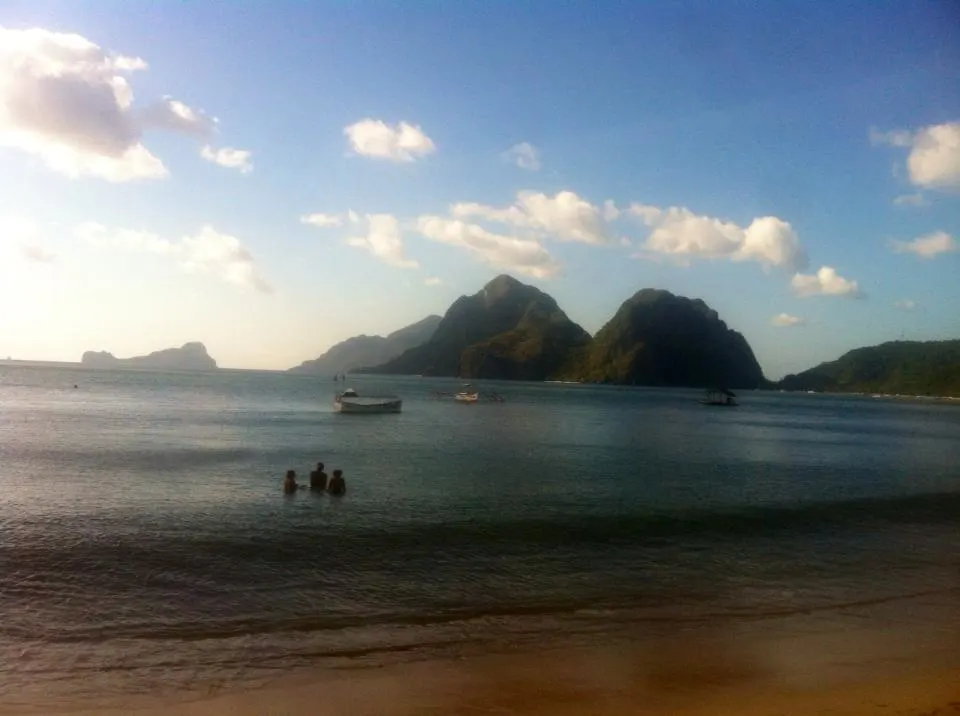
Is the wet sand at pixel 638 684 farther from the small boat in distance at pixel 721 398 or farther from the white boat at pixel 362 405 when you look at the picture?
the small boat in distance at pixel 721 398

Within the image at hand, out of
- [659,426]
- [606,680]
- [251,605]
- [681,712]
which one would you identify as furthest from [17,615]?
[659,426]

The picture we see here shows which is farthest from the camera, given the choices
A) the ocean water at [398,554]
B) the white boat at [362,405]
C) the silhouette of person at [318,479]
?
the white boat at [362,405]

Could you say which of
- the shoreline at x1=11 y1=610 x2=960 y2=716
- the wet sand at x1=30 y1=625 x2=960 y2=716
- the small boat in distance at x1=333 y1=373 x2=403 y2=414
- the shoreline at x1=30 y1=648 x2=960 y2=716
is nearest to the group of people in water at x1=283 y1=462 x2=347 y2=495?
the shoreline at x1=11 y1=610 x2=960 y2=716

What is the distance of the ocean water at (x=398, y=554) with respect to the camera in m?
13.4

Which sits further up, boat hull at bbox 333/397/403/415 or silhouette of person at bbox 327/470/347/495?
boat hull at bbox 333/397/403/415

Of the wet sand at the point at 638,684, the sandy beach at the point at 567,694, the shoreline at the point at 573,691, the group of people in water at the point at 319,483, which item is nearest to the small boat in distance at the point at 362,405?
the group of people in water at the point at 319,483

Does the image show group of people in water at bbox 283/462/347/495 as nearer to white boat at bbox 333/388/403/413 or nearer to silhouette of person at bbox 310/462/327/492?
silhouette of person at bbox 310/462/327/492

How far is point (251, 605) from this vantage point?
1568cm

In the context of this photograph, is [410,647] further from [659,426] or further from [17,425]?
[659,426]

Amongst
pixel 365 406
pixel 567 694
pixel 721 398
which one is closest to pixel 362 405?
pixel 365 406

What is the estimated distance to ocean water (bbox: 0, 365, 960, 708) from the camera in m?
13.4

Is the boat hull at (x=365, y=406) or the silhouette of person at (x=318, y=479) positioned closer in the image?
the silhouette of person at (x=318, y=479)

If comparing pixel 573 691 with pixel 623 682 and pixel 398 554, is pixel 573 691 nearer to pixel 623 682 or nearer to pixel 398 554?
pixel 623 682

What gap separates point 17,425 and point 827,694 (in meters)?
63.1
